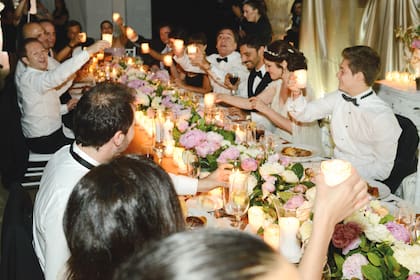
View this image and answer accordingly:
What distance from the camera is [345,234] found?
1603 mm

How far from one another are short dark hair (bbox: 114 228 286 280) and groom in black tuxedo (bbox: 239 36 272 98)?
12.8 ft

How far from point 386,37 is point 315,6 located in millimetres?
1357

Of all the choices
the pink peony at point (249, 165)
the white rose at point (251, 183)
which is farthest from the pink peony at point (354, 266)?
the pink peony at point (249, 165)

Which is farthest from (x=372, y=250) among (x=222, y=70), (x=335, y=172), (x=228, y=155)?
(x=222, y=70)

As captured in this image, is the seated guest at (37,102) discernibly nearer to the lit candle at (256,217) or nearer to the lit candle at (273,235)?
the lit candle at (256,217)

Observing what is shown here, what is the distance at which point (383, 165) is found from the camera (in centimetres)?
333

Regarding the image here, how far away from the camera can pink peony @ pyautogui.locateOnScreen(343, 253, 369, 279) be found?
5.09 ft

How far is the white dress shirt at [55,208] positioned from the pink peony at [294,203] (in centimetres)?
40

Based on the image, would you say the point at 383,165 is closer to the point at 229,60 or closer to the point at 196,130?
the point at 196,130

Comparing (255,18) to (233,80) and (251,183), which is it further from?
(251,183)

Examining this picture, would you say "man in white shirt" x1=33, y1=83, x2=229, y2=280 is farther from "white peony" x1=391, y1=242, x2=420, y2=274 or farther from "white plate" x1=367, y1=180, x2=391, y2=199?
"white peony" x1=391, y1=242, x2=420, y2=274

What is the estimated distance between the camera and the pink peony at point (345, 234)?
5.22ft

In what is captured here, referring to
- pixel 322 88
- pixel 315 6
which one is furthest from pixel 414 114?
pixel 315 6

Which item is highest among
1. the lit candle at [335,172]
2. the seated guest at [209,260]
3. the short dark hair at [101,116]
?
the seated guest at [209,260]
